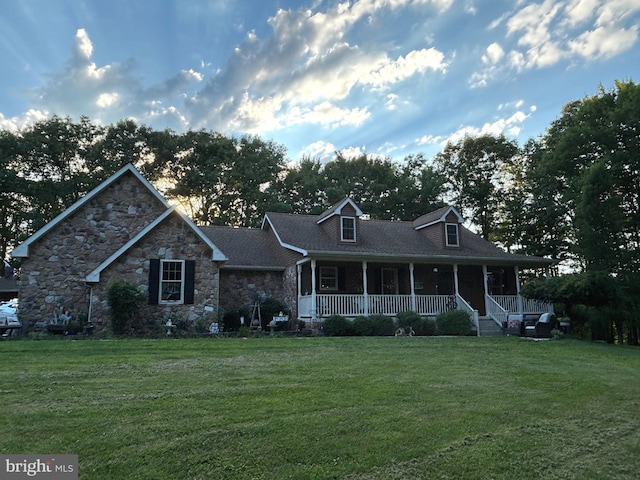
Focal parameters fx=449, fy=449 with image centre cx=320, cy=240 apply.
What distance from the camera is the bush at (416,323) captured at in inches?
663

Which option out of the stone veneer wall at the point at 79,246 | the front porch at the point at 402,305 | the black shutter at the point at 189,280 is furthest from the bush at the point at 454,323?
the stone veneer wall at the point at 79,246

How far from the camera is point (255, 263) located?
62.8 feet

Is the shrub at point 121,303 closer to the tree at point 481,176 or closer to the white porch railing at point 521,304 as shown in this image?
the white porch railing at point 521,304

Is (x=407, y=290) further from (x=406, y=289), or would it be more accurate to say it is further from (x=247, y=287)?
(x=247, y=287)

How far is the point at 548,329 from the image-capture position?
16016 mm

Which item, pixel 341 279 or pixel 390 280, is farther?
pixel 390 280

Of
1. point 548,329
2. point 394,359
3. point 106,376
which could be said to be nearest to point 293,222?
point 548,329

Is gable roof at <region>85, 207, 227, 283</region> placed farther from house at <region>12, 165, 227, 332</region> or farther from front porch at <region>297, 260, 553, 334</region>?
front porch at <region>297, 260, 553, 334</region>

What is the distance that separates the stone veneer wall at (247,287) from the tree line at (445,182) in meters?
10.5

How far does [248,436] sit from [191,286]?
36.7 ft

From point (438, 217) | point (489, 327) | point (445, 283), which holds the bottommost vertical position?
point (489, 327)

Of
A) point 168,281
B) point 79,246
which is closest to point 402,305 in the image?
point 168,281

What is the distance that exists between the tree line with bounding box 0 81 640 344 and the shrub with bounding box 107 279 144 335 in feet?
47.9

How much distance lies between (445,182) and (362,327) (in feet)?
69.3
